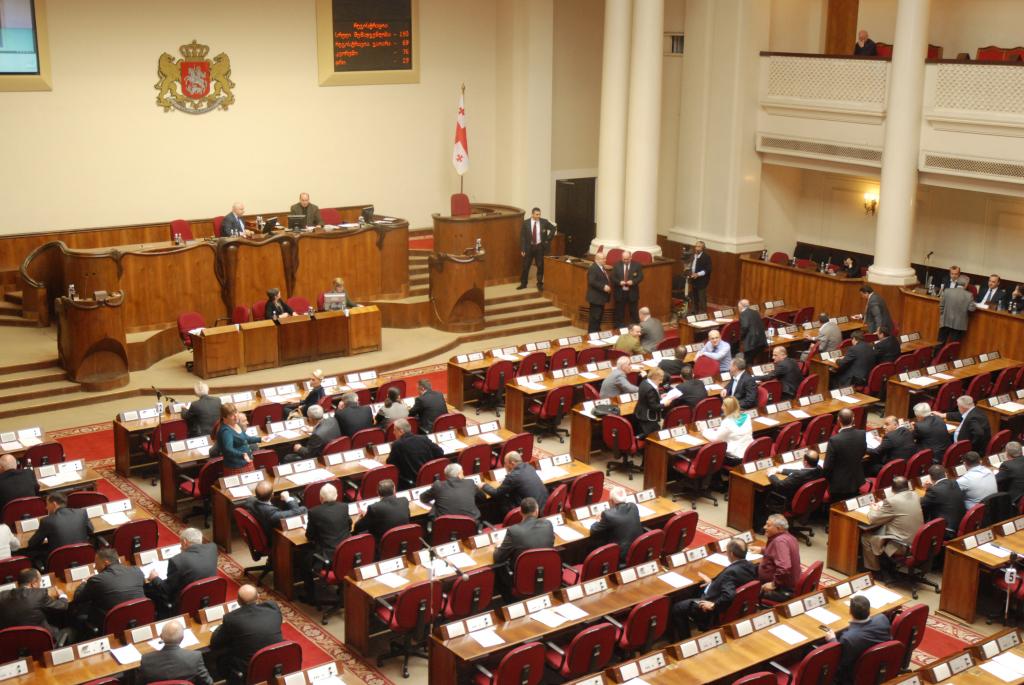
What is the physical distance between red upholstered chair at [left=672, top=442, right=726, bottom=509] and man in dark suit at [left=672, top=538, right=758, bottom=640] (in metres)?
3.34

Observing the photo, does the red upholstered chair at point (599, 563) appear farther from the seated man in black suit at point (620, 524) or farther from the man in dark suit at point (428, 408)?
the man in dark suit at point (428, 408)

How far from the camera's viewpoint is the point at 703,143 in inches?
942

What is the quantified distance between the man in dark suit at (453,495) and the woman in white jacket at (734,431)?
343 cm

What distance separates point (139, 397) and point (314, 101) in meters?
8.07

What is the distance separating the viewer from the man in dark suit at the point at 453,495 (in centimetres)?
1128

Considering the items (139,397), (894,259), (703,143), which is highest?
(703,143)

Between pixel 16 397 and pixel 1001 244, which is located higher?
pixel 1001 244

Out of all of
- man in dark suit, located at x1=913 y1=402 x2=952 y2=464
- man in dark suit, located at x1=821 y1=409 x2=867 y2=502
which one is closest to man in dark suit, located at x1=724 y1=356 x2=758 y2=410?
man in dark suit, located at x1=913 y1=402 x2=952 y2=464

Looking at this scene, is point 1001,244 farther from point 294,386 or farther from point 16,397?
point 16,397

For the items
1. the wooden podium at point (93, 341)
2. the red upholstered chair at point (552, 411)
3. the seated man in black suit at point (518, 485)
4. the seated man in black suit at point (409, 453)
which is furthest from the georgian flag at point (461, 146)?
the seated man in black suit at point (518, 485)

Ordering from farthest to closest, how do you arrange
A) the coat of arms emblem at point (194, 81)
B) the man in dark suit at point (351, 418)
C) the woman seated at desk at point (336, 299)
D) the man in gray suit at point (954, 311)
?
1. the coat of arms emblem at point (194, 81)
2. the woman seated at desk at point (336, 299)
3. the man in gray suit at point (954, 311)
4. the man in dark suit at point (351, 418)

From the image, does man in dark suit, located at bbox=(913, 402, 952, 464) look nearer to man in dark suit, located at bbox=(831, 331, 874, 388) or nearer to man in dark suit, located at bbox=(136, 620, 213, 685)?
man in dark suit, located at bbox=(831, 331, 874, 388)

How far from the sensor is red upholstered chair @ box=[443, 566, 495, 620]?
988 cm

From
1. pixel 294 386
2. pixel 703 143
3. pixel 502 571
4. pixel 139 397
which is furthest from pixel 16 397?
pixel 703 143
